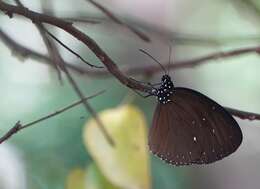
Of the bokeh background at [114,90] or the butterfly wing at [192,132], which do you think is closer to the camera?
the butterfly wing at [192,132]

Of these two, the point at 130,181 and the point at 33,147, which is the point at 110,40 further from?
the point at 130,181

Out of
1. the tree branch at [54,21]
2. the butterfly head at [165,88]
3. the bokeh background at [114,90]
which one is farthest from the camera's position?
the bokeh background at [114,90]

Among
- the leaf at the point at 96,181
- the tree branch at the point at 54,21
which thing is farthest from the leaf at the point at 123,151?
the tree branch at the point at 54,21

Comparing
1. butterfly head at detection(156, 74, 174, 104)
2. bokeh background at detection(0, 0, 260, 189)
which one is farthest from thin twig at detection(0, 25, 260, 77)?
bokeh background at detection(0, 0, 260, 189)

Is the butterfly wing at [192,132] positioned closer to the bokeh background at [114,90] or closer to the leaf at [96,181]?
the leaf at [96,181]

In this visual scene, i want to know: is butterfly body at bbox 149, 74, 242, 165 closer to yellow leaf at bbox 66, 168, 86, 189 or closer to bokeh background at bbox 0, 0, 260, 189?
yellow leaf at bbox 66, 168, 86, 189

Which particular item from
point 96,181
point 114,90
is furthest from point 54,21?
point 114,90

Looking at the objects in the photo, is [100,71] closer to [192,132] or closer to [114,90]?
[192,132]

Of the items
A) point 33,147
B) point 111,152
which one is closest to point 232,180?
point 33,147
